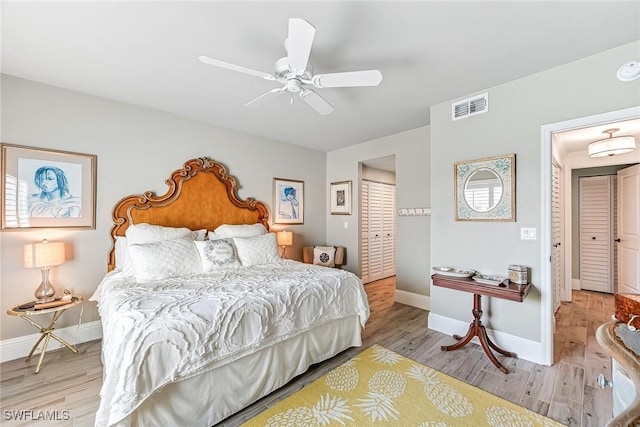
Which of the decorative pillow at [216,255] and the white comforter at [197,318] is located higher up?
the decorative pillow at [216,255]

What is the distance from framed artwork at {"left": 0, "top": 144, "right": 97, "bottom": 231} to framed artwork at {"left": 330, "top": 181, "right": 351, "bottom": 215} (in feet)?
11.5

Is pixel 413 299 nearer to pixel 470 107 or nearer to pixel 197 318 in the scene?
pixel 470 107

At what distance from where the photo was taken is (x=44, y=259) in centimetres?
231

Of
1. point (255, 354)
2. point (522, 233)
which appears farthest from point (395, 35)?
point (255, 354)

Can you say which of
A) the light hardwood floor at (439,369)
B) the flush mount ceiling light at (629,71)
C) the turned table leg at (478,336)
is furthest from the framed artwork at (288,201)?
the flush mount ceiling light at (629,71)

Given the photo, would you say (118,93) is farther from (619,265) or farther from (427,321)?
(619,265)

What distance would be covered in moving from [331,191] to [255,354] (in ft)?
11.8

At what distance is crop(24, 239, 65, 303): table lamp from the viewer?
2285 mm

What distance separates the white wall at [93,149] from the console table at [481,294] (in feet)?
9.93

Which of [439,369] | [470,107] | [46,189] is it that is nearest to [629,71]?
[470,107]

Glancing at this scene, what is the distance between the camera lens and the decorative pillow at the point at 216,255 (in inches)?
109

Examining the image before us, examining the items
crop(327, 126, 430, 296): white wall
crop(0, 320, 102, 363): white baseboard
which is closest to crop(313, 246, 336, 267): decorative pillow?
crop(327, 126, 430, 296): white wall

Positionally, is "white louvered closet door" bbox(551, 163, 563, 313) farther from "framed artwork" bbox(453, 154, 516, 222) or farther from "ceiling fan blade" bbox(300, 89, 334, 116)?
"ceiling fan blade" bbox(300, 89, 334, 116)

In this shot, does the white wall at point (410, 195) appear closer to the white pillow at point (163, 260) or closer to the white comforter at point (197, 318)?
the white comforter at point (197, 318)
